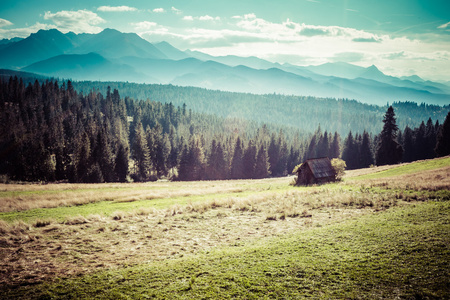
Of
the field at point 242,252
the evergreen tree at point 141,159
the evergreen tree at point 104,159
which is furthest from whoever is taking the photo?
the evergreen tree at point 141,159

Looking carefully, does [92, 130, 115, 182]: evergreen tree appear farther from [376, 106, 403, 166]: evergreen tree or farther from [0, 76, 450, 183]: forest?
[376, 106, 403, 166]: evergreen tree

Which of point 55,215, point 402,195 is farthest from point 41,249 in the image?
point 402,195

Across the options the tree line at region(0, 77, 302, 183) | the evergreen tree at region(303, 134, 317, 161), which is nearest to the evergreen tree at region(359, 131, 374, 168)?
the evergreen tree at region(303, 134, 317, 161)

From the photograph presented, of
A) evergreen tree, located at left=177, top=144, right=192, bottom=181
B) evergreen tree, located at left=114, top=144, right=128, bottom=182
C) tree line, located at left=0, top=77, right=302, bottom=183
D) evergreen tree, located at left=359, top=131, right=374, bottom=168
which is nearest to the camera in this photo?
tree line, located at left=0, top=77, right=302, bottom=183

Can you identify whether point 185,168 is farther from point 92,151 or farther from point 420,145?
point 420,145

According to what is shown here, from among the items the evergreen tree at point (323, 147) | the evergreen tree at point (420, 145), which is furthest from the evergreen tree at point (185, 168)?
the evergreen tree at point (420, 145)

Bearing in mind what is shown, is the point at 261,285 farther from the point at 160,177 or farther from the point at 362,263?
the point at 160,177

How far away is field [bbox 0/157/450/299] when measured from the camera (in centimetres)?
842

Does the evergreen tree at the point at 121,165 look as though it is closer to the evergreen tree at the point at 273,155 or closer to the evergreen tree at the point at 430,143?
the evergreen tree at the point at 273,155

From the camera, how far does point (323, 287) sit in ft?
27.1

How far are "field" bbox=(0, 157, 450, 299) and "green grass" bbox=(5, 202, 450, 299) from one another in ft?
0.13

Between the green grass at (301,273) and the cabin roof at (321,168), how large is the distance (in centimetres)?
2803

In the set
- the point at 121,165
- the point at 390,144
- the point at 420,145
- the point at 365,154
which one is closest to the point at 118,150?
the point at 121,165

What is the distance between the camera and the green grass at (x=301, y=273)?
26.3ft
